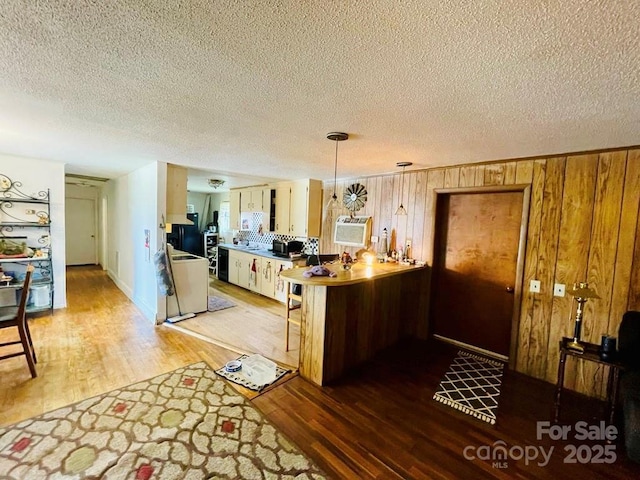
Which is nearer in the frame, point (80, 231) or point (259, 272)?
point (259, 272)

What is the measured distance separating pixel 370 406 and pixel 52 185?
532 cm

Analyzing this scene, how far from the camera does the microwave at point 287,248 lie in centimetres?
519

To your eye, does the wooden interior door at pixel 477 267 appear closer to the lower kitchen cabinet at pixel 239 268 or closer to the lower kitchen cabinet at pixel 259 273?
the lower kitchen cabinet at pixel 259 273

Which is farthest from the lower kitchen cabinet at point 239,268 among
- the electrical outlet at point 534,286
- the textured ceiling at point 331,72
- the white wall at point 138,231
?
the electrical outlet at point 534,286

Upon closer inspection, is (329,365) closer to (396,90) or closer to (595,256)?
(396,90)

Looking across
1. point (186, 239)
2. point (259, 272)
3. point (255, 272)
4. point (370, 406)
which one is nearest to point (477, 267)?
point (370, 406)

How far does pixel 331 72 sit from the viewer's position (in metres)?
1.39

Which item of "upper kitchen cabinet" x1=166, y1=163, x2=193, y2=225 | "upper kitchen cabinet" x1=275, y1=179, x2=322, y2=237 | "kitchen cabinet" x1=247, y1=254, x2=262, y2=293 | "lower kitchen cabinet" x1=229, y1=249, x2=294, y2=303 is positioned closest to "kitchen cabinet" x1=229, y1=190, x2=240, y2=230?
"lower kitchen cabinet" x1=229, y1=249, x2=294, y2=303

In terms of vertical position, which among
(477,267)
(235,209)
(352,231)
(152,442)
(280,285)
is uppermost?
(235,209)

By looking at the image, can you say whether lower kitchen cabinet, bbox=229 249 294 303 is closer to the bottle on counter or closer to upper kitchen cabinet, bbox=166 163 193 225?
the bottle on counter

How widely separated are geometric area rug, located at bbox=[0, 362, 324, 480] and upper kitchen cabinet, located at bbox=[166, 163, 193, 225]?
2.37 m

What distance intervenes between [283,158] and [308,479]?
296cm

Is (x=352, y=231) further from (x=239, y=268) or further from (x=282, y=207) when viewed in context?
(x=239, y=268)

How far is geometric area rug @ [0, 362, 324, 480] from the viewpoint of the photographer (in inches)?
65.7
